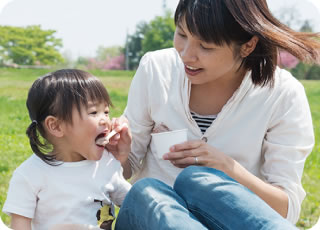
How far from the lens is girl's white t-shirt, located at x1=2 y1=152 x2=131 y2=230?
217 cm

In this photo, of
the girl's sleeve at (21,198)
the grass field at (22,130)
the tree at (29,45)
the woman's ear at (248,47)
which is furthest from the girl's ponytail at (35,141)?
the tree at (29,45)


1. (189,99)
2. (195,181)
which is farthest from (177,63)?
(195,181)

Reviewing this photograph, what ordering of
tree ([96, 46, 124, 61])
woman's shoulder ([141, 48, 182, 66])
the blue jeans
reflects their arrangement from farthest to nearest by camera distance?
A: tree ([96, 46, 124, 61]) < woman's shoulder ([141, 48, 182, 66]) < the blue jeans

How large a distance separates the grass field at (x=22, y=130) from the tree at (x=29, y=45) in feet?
18.5

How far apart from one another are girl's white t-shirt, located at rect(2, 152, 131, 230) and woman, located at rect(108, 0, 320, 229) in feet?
0.60

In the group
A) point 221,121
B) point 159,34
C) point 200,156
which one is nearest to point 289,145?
point 221,121

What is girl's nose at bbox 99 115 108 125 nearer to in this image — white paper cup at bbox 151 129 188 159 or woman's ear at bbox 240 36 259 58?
white paper cup at bbox 151 129 188 159

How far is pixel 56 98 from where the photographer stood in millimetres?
2242

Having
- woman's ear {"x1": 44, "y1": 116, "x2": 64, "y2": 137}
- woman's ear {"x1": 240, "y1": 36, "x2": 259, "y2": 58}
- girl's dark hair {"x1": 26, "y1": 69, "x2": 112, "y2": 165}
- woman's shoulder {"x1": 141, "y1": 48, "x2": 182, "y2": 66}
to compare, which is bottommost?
woman's ear {"x1": 44, "y1": 116, "x2": 64, "y2": 137}

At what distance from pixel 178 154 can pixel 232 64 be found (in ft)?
1.74

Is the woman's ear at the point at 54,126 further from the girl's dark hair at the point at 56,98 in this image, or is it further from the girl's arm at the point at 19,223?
the girl's arm at the point at 19,223

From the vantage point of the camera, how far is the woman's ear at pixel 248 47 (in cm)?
231

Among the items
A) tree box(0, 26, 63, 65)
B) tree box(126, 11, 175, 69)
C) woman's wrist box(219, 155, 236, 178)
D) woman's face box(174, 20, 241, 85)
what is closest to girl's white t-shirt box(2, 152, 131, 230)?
woman's wrist box(219, 155, 236, 178)

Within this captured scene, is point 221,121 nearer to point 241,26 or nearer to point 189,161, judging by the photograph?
point 189,161
